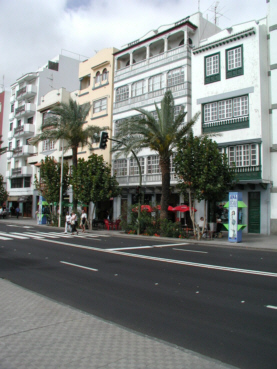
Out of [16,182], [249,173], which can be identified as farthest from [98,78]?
[16,182]

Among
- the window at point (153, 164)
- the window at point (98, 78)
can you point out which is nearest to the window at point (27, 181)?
the window at point (98, 78)

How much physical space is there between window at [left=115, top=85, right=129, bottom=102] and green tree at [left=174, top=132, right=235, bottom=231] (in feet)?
56.3

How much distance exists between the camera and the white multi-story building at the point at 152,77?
32156 millimetres

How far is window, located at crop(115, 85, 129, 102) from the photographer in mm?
37750

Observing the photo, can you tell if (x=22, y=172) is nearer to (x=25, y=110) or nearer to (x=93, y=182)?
(x=25, y=110)

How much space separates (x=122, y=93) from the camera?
126ft

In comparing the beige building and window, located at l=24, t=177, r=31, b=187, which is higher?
the beige building

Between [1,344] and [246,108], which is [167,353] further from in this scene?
[246,108]

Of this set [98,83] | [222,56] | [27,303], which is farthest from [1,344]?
[98,83]

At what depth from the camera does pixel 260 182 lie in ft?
83.3

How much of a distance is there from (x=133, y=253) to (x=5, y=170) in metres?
54.8

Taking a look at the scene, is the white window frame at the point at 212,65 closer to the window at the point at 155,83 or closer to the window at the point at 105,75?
the window at the point at 155,83

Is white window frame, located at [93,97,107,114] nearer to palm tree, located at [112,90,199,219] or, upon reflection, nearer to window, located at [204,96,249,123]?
window, located at [204,96,249,123]

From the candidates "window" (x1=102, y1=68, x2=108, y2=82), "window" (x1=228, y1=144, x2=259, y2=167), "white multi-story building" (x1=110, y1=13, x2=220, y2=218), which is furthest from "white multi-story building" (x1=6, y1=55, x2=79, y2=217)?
"window" (x1=228, y1=144, x2=259, y2=167)
